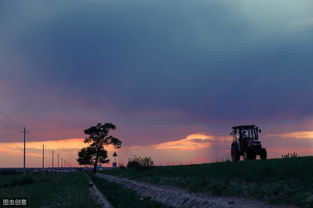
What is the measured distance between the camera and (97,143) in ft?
346

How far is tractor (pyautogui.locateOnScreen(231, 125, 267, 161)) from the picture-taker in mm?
33719

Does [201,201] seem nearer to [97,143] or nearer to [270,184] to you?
[270,184]

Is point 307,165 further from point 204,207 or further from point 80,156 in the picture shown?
point 80,156

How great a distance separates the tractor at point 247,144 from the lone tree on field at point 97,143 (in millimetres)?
71044

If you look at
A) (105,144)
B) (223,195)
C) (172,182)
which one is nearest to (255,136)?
(172,182)

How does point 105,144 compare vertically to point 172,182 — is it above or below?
above

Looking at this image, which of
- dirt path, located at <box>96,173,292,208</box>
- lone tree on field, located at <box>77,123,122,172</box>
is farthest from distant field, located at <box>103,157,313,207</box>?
lone tree on field, located at <box>77,123,122,172</box>

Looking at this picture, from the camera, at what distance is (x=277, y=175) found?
18.8m

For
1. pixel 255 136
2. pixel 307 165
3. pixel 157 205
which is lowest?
pixel 157 205

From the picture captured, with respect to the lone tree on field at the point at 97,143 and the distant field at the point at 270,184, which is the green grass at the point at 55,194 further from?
the lone tree on field at the point at 97,143

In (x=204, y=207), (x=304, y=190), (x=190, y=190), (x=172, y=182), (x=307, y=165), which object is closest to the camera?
(x=304, y=190)

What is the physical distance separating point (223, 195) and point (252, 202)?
302cm

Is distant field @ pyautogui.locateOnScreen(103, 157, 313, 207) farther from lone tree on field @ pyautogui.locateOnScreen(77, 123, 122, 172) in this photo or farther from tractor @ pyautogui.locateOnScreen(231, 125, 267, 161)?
lone tree on field @ pyautogui.locateOnScreen(77, 123, 122, 172)

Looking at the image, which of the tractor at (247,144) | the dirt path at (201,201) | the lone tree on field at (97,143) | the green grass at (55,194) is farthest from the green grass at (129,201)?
the lone tree on field at (97,143)
